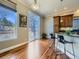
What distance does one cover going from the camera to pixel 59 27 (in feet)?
36.3

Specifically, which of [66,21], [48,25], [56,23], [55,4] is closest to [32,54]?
[55,4]

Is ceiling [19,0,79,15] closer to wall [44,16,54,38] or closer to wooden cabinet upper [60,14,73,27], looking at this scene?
wooden cabinet upper [60,14,73,27]

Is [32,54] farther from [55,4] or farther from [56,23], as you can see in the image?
[56,23]

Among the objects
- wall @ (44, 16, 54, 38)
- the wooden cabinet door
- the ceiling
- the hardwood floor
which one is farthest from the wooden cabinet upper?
the hardwood floor

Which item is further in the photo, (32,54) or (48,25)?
(48,25)

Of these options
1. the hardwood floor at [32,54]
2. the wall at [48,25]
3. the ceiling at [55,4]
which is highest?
the ceiling at [55,4]

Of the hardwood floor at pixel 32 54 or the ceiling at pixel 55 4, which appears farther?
the ceiling at pixel 55 4

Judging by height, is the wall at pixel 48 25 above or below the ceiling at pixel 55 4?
below

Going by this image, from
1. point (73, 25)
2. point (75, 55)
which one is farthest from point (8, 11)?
point (73, 25)

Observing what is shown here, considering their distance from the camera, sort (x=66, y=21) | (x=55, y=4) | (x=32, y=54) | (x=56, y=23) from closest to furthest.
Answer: (x=32, y=54) < (x=55, y=4) < (x=66, y=21) < (x=56, y=23)

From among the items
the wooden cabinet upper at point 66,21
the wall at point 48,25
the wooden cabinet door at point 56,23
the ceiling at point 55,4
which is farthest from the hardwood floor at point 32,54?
the wall at point 48,25

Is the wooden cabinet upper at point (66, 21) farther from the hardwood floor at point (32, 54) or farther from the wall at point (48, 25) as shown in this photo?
the hardwood floor at point (32, 54)

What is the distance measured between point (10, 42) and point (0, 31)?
3.12ft

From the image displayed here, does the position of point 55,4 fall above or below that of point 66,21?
above
